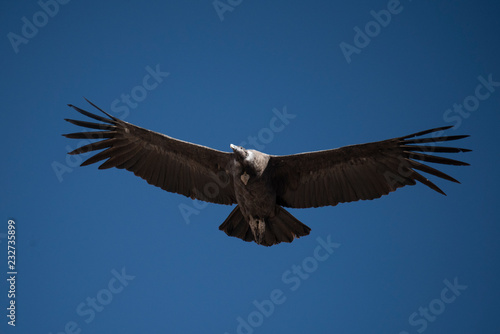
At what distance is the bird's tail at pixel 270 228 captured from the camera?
10273 mm

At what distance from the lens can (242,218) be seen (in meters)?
10.5

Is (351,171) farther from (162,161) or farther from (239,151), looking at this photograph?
(162,161)

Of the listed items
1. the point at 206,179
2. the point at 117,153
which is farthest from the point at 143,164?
the point at 206,179

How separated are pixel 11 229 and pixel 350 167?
274 inches

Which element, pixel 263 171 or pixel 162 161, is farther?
pixel 162 161

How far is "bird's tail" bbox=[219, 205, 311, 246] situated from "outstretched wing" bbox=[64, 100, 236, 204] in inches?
20.5

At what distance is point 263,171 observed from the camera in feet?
32.4

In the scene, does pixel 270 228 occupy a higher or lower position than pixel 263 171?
lower

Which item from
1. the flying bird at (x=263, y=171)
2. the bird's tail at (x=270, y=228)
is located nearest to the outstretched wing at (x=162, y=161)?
the flying bird at (x=263, y=171)

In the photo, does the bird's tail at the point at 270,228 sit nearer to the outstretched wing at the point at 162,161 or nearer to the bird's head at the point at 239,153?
the outstretched wing at the point at 162,161

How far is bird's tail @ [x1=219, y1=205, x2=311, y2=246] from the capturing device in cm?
1027

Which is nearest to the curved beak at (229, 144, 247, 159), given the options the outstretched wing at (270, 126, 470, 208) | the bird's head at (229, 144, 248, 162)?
the bird's head at (229, 144, 248, 162)

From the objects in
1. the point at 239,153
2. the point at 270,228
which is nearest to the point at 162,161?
the point at 239,153

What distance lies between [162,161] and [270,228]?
2426mm
